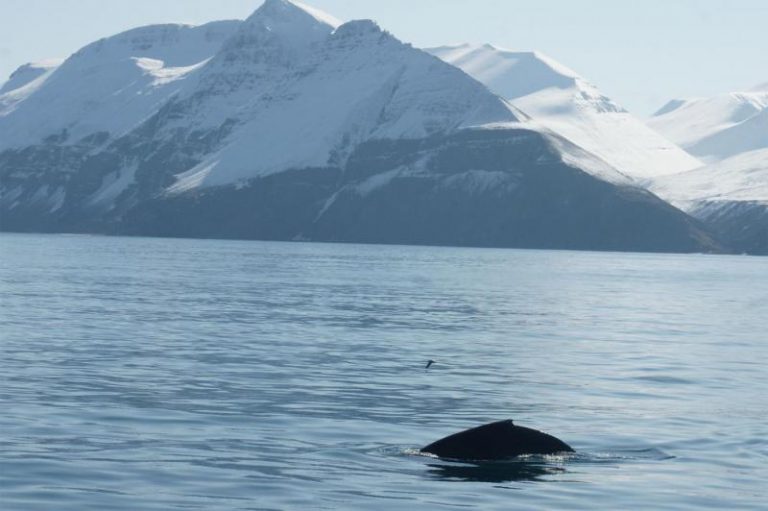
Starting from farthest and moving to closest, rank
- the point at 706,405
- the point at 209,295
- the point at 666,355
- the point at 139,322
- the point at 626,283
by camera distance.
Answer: the point at 626,283
the point at 209,295
the point at 139,322
the point at 666,355
the point at 706,405

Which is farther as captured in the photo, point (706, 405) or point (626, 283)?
point (626, 283)

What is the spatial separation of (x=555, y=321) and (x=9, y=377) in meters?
45.9

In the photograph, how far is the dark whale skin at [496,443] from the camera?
32.9m

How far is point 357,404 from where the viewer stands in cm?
4369

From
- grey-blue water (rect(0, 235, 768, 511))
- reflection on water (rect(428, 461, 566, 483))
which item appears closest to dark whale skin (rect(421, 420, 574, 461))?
reflection on water (rect(428, 461, 566, 483))

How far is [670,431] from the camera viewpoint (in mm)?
39875

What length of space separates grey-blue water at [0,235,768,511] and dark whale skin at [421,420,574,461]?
364 mm

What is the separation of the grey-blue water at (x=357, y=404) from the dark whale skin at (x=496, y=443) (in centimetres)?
36

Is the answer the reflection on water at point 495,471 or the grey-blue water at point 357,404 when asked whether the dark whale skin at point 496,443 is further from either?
the grey-blue water at point 357,404

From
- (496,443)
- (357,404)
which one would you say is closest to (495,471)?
(496,443)

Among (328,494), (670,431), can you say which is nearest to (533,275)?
(670,431)

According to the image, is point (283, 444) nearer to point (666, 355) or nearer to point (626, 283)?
point (666, 355)

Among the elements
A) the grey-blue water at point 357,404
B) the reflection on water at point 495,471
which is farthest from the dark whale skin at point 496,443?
the grey-blue water at point 357,404

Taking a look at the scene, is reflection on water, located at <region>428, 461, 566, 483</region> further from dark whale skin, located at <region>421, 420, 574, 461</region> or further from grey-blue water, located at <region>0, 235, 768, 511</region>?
dark whale skin, located at <region>421, 420, 574, 461</region>
